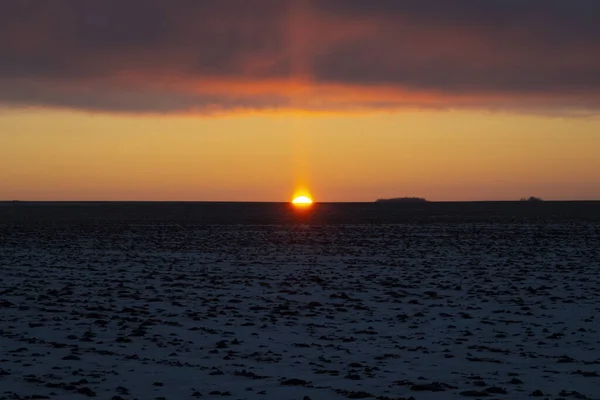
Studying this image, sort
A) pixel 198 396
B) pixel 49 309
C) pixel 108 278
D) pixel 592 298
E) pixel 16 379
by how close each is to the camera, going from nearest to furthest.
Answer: pixel 198 396 < pixel 16 379 < pixel 49 309 < pixel 592 298 < pixel 108 278

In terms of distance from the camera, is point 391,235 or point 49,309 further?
point 391,235

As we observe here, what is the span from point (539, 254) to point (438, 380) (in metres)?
28.6

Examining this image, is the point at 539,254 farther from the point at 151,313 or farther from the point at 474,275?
the point at 151,313

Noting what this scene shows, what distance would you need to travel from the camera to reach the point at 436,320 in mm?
20672

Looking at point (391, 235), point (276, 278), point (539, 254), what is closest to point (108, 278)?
point (276, 278)

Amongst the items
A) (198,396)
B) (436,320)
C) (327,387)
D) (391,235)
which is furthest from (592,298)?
(391,235)

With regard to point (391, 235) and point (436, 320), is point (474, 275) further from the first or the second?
point (391, 235)

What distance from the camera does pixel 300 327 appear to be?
64.6 feet

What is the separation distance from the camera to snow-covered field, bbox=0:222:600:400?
45.5 ft

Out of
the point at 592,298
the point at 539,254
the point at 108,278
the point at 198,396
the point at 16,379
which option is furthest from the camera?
the point at 539,254

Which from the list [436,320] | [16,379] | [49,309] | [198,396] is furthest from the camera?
[49,309]

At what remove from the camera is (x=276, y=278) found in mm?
30547

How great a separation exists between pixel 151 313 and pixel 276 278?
939 centimetres

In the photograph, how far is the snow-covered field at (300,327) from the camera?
546 inches
